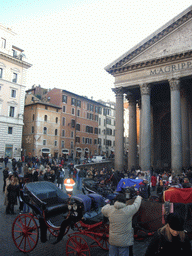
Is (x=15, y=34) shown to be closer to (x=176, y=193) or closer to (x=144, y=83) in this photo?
(x=144, y=83)

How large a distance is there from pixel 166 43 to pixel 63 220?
19.4m

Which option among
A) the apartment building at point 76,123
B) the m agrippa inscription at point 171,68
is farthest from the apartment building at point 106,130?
the m agrippa inscription at point 171,68

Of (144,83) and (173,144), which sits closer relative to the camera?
(173,144)

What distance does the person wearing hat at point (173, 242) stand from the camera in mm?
2436

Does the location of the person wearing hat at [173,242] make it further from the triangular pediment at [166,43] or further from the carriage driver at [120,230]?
the triangular pediment at [166,43]

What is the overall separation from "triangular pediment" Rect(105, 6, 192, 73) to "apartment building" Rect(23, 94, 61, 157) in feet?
72.7

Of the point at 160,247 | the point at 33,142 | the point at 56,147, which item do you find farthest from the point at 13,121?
the point at 160,247

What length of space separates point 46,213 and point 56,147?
37079 mm

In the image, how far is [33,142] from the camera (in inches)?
1529

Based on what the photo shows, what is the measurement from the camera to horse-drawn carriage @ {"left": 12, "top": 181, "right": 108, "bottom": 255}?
481 cm

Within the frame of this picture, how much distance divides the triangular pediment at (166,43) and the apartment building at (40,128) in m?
22.2

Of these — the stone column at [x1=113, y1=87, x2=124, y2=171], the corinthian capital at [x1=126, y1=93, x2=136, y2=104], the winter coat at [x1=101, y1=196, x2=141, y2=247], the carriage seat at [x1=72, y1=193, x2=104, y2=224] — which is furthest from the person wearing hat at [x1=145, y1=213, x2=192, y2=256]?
the corinthian capital at [x1=126, y1=93, x2=136, y2=104]

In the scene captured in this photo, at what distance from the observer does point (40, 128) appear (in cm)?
3966

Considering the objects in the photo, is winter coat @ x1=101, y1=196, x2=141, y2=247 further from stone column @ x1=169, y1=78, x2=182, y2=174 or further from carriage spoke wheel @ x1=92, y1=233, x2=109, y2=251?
stone column @ x1=169, y1=78, x2=182, y2=174
